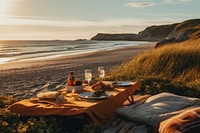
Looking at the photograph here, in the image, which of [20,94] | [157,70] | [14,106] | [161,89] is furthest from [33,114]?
[157,70]

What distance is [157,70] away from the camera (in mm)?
10977

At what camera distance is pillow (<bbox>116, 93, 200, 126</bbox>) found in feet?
17.8

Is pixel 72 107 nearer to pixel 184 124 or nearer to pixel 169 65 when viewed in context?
pixel 184 124

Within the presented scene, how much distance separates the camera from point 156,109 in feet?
18.9

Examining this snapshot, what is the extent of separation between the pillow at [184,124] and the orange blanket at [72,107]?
0.94m

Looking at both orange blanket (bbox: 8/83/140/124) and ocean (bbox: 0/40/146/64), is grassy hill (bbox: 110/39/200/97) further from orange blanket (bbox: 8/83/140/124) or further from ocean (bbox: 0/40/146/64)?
ocean (bbox: 0/40/146/64)

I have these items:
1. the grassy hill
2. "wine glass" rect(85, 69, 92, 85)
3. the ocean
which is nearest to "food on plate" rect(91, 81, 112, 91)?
"wine glass" rect(85, 69, 92, 85)

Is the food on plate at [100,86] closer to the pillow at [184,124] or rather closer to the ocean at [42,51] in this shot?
the pillow at [184,124]

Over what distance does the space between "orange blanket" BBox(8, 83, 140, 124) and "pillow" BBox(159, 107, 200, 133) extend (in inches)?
37.1

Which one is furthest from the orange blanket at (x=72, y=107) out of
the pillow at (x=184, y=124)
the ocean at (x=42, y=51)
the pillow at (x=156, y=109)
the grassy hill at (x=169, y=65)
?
the ocean at (x=42, y=51)

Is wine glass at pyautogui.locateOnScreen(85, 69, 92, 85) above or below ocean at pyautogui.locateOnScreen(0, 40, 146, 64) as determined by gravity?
above

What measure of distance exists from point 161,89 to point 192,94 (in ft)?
2.30

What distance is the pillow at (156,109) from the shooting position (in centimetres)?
542

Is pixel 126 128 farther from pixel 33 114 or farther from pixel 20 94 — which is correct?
pixel 20 94
